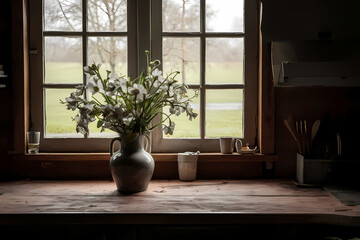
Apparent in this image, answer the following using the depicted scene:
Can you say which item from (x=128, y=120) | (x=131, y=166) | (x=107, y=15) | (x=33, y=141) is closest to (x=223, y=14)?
(x=107, y=15)

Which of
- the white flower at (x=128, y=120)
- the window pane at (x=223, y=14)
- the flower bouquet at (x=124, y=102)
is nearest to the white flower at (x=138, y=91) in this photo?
the flower bouquet at (x=124, y=102)

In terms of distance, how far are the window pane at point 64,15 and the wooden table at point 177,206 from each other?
102 cm

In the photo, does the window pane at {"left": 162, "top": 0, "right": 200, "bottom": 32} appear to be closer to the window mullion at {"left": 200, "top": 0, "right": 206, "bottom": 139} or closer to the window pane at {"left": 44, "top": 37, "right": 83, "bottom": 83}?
the window mullion at {"left": 200, "top": 0, "right": 206, "bottom": 139}

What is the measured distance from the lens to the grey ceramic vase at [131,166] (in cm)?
195

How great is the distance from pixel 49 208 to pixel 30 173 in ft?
2.46

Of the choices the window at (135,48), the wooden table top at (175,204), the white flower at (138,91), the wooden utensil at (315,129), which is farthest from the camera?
the window at (135,48)

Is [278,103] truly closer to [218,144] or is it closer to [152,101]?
[218,144]

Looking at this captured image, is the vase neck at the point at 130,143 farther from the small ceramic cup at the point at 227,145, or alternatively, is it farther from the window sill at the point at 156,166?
the small ceramic cup at the point at 227,145

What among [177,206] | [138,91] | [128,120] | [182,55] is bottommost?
[177,206]

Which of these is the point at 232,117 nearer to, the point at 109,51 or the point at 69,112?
the point at 109,51

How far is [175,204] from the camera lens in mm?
1760

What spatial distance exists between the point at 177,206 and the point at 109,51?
1.20 meters

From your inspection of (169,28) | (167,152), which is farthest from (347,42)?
(167,152)

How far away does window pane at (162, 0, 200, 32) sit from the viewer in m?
2.44
